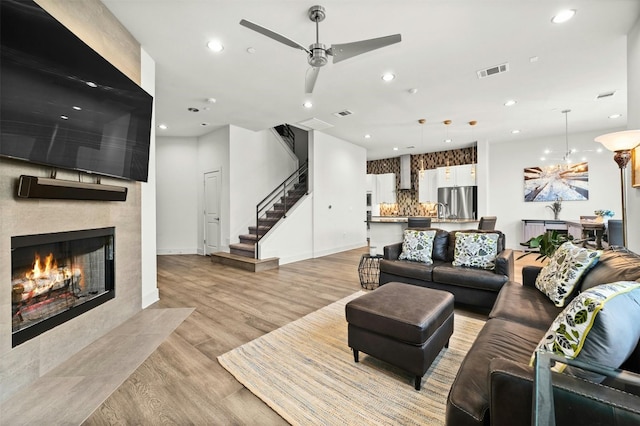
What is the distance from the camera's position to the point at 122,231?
9.55 ft

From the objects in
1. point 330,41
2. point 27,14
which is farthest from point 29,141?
point 330,41

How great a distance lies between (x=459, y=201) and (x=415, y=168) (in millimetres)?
1940

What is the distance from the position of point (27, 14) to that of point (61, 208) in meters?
1.37

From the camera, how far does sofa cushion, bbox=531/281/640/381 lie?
3.37ft

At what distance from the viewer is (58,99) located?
1947 mm

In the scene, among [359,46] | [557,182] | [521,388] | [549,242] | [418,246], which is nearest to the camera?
[521,388]

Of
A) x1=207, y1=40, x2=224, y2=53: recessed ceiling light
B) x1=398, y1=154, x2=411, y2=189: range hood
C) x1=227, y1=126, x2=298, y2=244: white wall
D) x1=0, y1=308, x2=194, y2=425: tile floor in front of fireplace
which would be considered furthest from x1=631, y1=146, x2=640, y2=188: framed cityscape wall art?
x1=398, y1=154, x2=411, y2=189: range hood

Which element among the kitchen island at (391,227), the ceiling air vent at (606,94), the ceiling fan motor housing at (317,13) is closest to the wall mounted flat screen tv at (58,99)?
the ceiling fan motor housing at (317,13)

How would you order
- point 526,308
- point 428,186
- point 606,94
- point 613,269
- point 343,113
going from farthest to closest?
1. point 428,186
2. point 343,113
3. point 606,94
4. point 526,308
5. point 613,269

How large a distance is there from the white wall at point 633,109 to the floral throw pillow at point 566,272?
99 cm

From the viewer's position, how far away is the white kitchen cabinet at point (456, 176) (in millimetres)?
7973

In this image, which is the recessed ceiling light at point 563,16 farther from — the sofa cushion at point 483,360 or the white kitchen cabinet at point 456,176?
the white kitchen cabinet at point 456,176

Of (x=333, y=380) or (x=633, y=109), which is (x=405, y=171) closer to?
(x=633, y=109)

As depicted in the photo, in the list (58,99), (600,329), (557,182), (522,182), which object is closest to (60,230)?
(58,99)
